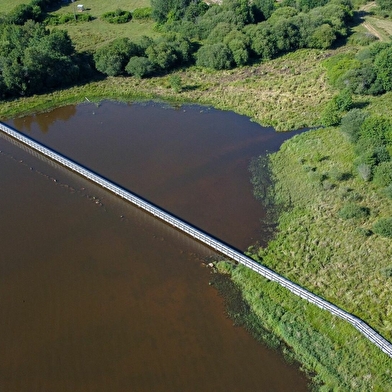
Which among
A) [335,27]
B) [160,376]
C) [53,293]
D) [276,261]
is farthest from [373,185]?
[335,27]

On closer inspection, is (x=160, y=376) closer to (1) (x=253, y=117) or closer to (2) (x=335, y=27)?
(1) (x=253, y=117)

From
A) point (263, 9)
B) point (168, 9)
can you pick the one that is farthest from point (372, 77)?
point (168, 9)

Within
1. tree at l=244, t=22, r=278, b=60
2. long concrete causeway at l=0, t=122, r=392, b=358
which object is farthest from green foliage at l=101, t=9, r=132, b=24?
long concrete causeway at l=0, t=122, r=392, b=358

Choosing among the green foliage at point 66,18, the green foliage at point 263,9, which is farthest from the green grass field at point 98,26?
the green foliage at point 263,9

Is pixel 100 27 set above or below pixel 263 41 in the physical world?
above

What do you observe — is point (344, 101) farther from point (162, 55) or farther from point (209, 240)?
point (162, 55)

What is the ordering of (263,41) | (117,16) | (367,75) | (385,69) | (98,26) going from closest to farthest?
(385,69) < (367,75) < (263,41) < (98,26) < (117,16)

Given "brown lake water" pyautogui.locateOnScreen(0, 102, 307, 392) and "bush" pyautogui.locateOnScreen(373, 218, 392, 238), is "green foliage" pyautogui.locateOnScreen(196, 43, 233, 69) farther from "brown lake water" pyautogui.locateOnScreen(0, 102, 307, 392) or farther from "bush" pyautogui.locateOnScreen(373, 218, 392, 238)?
"bush" pyautogui.locateOnScreen(373, 218, 392, 238)
